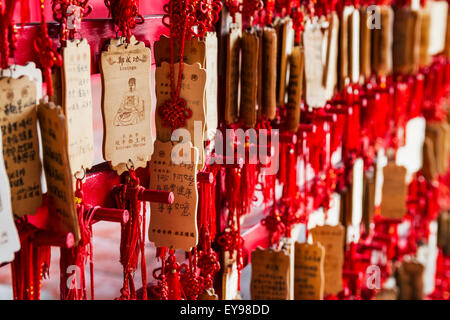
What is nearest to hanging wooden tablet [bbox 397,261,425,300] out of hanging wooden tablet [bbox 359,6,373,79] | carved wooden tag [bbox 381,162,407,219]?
carved wooden tag [bbox 381,162,407,219]

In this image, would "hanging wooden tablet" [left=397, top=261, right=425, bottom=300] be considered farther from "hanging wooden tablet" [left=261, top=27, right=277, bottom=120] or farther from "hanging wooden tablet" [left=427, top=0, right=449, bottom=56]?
"hanging wooden tablet" [left=261, top=27, right=277, bottom=120]

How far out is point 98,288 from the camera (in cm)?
104

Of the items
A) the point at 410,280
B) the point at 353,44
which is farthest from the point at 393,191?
the point at 353,44

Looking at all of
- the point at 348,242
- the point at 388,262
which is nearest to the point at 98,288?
the point at 348,242

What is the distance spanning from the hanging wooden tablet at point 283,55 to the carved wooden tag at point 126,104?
33 centimetres

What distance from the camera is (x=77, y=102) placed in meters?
0.68

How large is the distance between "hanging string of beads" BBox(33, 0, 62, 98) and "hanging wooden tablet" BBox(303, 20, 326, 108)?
59 centimetres

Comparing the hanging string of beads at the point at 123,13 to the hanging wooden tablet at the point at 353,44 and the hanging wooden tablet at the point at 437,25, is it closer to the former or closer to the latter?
the hanging wooden tablet at the point at 353,44

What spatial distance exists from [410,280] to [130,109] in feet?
4.83

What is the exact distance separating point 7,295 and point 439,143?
1732 millimetres

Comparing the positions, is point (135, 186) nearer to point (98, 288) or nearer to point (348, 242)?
point (98, 288)

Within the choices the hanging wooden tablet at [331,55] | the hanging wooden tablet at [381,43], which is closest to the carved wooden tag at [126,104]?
the hanging wooden tablet at [331,55]

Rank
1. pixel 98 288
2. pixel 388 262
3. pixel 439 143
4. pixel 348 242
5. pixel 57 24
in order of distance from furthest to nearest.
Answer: pixel 439 143 → pixel 388 262 → pixel 348 242 → pixel 98 288 → pixel 57 24

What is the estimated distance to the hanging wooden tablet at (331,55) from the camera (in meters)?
1.19
